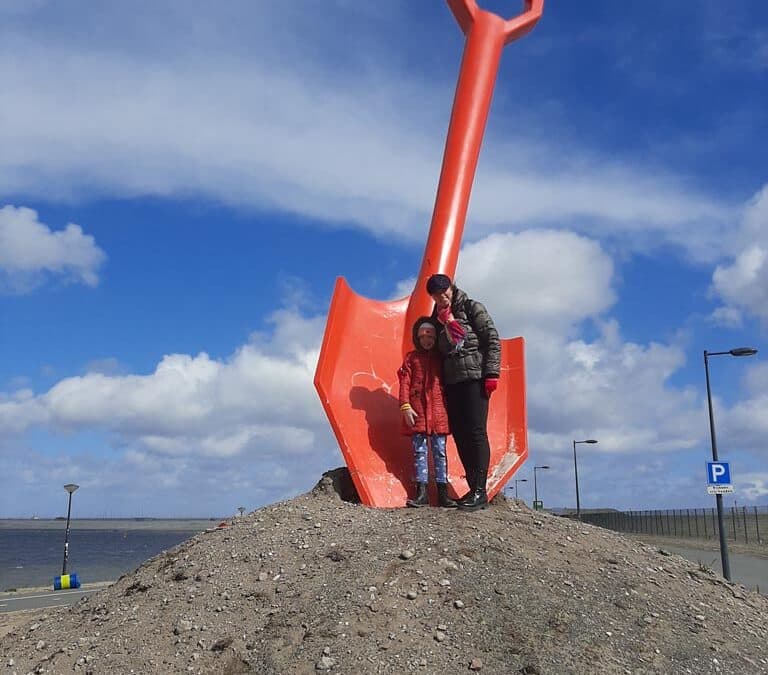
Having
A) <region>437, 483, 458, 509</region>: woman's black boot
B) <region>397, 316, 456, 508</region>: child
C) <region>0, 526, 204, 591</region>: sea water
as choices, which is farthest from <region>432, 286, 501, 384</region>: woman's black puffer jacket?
<region>0, 526, 204, 591</region>: sea water

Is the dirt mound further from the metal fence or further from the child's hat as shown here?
the metal fence

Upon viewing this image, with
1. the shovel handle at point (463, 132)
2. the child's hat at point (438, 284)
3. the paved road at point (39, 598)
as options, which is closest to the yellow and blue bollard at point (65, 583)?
the paved road at point (39, 598)

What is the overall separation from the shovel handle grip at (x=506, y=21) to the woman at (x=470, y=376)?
4.34 metres

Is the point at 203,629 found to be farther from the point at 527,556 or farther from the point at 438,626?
the point at 527,556

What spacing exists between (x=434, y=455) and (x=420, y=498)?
384 millimetres

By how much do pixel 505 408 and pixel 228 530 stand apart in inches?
111

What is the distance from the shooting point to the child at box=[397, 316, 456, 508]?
665 cm

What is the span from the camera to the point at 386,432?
280 inches

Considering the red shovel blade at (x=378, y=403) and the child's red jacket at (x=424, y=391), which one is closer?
the child's red jacket at (x=424, y=391)

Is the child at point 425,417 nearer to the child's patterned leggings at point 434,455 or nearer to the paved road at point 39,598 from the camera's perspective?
A: the child's patterned leggings at point 434,455

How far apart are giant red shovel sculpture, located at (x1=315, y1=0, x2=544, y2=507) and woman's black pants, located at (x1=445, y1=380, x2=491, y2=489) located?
315mm

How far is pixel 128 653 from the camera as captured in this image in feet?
16.1

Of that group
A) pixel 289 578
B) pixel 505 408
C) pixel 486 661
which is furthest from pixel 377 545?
Answer: pixel 505 408

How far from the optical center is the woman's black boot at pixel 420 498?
6.61 m
